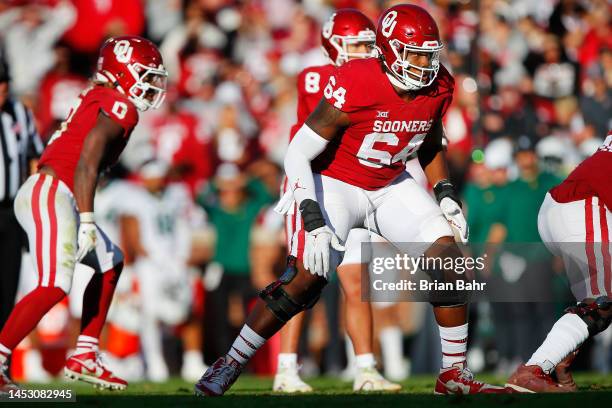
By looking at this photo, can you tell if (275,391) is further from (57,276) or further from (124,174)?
(124,174)

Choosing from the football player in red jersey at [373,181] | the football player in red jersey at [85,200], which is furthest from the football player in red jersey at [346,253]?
the football player in red jersey at [373,181]

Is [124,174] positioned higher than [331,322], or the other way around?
[124,174]

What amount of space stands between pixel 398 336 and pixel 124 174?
3.45 m

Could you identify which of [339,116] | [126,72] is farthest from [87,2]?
[339,116]

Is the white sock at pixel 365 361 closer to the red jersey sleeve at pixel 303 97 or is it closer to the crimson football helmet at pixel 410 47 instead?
the red jersey sleeve at pixel 303 97

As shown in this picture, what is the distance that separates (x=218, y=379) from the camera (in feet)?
21.0

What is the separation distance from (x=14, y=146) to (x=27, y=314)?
1752 millimetres

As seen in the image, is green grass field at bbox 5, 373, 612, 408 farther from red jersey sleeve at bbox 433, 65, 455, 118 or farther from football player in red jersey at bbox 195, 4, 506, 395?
red jersey sleeve at bbox 433, 65, 455, 118

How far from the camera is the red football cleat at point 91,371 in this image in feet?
23.6

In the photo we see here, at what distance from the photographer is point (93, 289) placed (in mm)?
7492

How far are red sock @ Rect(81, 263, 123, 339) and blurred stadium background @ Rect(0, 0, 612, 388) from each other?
11.3 feet

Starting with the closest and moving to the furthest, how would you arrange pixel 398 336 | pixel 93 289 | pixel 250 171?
pixel 93 289 → pixel 398 336 → pixel 250 171

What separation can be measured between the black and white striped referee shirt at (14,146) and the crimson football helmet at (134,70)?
1069 mm

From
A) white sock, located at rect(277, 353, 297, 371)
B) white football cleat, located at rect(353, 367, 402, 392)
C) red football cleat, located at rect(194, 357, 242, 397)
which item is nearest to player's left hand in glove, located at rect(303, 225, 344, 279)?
red football cleat, located at rect(194, 357, 242, 397)
